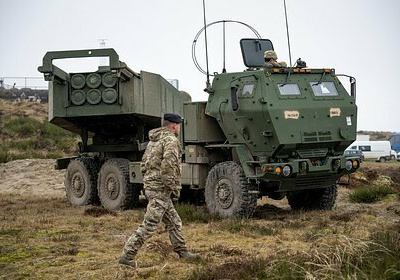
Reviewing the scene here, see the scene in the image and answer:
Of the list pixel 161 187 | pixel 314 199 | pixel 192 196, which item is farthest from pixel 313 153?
pixel 161 187

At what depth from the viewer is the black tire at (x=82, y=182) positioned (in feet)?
54.1

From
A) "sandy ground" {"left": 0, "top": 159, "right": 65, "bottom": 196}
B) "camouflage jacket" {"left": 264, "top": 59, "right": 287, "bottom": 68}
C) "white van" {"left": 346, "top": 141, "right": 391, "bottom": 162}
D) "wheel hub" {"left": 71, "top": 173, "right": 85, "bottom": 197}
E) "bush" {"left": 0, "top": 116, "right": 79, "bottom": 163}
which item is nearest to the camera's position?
"camouflage jacket" {"left": 264, "top": 59, "right": 287, "bottom": 68}

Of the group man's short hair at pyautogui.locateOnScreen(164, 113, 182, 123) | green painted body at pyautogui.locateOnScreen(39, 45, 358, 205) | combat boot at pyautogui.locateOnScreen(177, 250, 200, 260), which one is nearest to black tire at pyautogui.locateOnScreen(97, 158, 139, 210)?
green painted body at pyautogui.locateOnScreen(39, 45, 358, 205)

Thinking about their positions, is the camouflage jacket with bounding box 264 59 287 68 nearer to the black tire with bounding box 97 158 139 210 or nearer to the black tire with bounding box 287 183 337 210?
the black tire with bounding box 287 183 337 210

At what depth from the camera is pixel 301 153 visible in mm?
12305

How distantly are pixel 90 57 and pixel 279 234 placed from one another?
680cm

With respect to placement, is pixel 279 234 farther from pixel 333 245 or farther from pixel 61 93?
pixel 61 93

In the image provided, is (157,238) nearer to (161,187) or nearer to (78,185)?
(161,187)

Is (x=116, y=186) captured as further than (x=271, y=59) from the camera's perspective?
Yes

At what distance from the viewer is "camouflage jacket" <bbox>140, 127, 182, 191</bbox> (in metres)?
8.05

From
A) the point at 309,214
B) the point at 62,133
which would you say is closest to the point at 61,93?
the point at 309,214

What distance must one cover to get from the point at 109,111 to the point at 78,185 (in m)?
2.42

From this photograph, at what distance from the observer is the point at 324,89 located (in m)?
12.9

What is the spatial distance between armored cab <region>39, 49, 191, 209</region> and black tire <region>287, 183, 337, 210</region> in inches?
132
